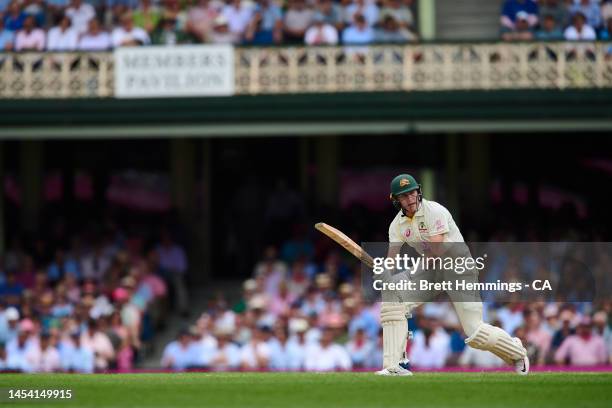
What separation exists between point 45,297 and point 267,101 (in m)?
4.47

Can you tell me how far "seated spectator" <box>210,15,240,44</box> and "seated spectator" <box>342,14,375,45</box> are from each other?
1.78m

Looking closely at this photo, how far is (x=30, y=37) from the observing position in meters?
22.9

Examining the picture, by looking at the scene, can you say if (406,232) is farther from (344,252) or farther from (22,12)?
(22,12)

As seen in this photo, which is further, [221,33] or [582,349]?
[221,33]

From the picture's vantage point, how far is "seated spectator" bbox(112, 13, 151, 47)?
885 inches

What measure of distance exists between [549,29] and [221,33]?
5.00 metres

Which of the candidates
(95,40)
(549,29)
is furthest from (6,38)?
(549,29)

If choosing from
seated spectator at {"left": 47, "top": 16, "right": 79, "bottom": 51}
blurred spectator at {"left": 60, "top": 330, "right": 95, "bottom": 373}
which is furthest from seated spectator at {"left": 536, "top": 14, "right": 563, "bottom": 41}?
blurred spectator at {"left": 60, "top": 330, "right": 95, "bottom": 373}

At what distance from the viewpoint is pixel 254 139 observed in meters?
25.6

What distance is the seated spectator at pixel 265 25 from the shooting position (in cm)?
2280

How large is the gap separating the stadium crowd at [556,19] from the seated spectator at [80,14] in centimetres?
652

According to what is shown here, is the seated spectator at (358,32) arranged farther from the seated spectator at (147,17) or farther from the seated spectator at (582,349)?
the seated spectator at (582,349)

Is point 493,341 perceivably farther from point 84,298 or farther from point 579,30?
point 579,30

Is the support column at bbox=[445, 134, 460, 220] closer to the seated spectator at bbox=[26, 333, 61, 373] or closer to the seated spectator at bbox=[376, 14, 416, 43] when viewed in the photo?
the seated spectator at bbox=[376, 14, 416, 43]
